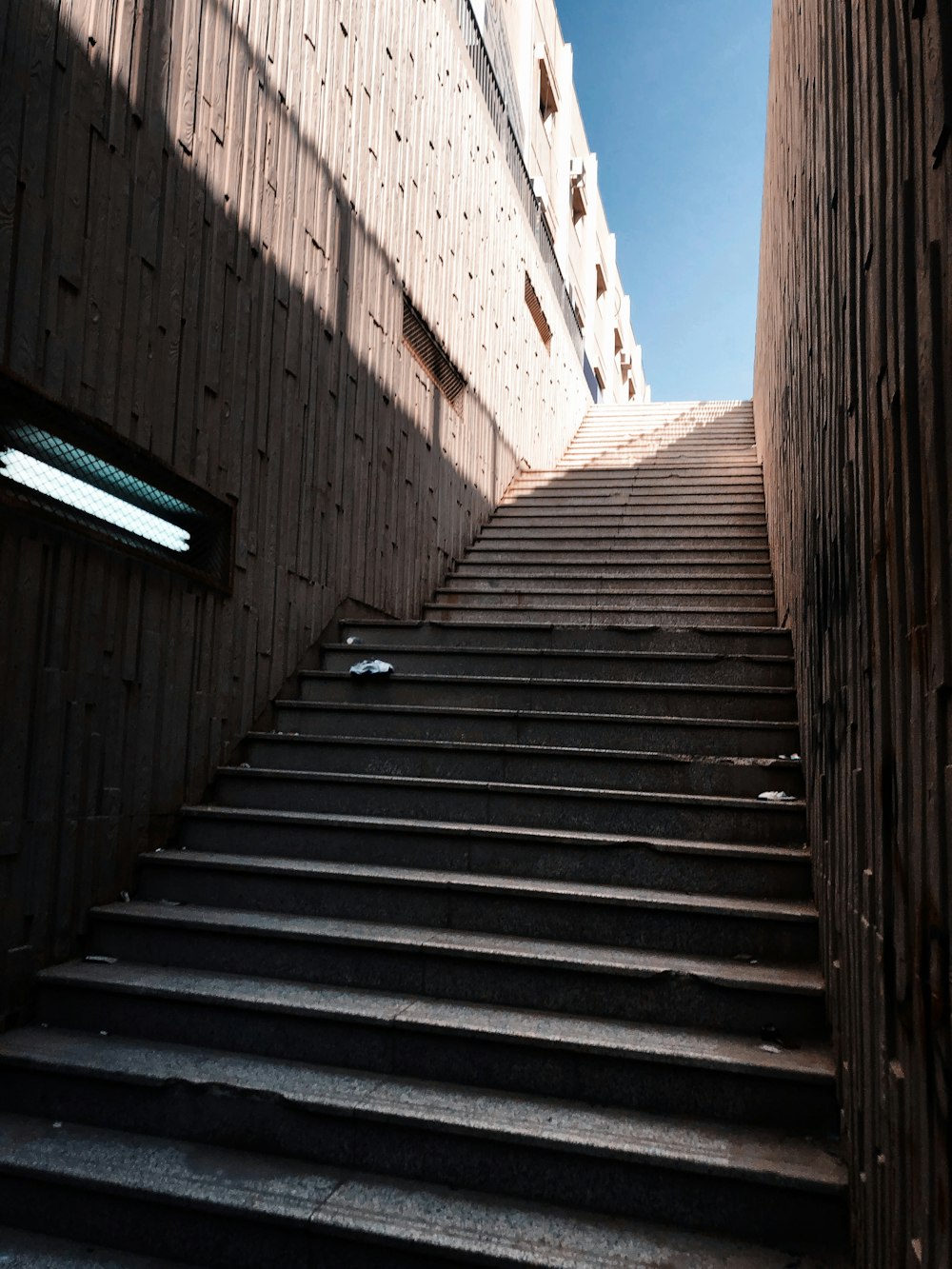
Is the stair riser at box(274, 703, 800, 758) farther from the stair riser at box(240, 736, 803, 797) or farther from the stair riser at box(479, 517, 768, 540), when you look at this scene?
the stair riser at box(479, 517, 768, 540)

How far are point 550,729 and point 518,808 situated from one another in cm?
55

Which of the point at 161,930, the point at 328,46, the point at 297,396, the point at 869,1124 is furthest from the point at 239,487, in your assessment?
the point at 869,1124

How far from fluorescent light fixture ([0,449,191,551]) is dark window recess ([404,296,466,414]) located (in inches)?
110

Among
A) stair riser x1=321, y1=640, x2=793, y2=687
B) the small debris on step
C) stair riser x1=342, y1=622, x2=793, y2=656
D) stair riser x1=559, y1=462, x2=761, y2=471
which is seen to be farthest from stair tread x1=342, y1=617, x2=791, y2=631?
stair riser x1=559, y1=462, x2=761, y2=471

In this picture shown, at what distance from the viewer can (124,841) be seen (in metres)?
3.19

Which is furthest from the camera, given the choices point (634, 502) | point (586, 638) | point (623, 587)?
point (634, 502)

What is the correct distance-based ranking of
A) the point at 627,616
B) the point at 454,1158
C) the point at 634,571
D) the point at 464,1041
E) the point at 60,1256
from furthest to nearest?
the point at 634,571 < the point at 627,616 < the point at 464,1041 < the point at 454,1158 < the point at 60,1256

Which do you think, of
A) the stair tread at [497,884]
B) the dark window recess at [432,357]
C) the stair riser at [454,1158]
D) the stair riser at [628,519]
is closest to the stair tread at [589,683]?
the stair tread at [497,884]

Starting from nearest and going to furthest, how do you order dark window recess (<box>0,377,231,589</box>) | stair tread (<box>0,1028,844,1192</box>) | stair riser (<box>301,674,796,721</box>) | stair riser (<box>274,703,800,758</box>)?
stair tread (<box>0,1028,844,1192</box>) → dark window recess (<box>0,377,231,589</box>) → stair riser (<box>274,703,800,758</box>) → stair riser (<box>301,674,796,721</box>)

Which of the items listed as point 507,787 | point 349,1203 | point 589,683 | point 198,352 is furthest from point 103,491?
point 349,1203

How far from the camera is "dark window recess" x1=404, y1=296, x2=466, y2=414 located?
19.2ft

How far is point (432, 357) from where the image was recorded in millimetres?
6262

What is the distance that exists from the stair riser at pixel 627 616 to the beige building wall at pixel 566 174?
6.25 metres

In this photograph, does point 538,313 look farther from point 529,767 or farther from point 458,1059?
point 458,1059
